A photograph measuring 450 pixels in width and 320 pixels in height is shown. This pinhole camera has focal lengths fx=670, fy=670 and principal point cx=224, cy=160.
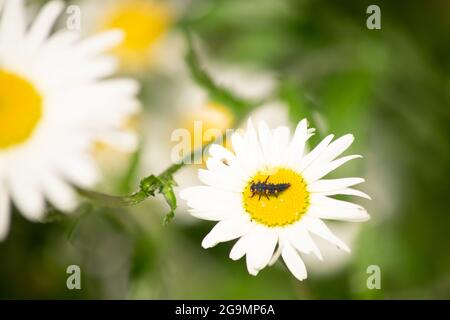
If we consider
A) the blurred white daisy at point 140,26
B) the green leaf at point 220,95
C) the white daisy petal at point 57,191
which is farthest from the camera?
the blurred white daisy at point 140,26

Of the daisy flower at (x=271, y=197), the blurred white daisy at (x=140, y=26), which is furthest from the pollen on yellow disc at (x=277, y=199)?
the blurred white daisy at (x=140, y=26)

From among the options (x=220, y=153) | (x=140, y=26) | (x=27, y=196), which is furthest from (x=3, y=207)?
(x=140, y=26)

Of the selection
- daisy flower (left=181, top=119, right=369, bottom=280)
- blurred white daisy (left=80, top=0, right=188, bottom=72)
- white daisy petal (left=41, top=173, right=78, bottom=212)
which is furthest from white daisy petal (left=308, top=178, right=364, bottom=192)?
blurred white daisy (left=80, top=0, right=188, bottom=72)

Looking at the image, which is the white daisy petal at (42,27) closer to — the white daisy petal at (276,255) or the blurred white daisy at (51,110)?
the blurred white daisy at (51,110)

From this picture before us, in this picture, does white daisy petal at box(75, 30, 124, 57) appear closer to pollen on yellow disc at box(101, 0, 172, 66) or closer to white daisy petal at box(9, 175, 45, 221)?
white daisy petal at box(9, 175, 45, 221)

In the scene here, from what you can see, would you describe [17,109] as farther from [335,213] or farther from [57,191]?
[335,213]
